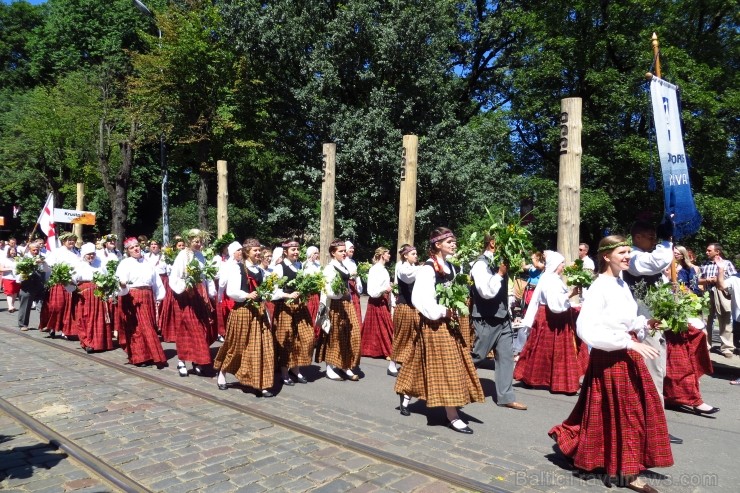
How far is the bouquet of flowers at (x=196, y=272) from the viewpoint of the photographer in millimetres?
8261

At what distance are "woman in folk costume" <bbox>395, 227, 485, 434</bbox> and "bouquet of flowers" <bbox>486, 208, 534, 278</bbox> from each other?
19.3 inches

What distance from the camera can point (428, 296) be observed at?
591cm

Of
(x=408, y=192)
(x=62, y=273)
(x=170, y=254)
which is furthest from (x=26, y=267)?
(x=408, y=192)

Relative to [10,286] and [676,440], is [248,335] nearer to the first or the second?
[676,440]

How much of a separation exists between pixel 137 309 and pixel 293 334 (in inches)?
103

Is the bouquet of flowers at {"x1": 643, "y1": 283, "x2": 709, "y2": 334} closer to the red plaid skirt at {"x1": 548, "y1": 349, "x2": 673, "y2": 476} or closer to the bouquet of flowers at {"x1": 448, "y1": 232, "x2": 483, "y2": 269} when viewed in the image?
the red plaid skirt at {"x1": 548, "y1": 349, "x2": 673, "y2": 476}

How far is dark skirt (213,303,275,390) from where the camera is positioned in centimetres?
743

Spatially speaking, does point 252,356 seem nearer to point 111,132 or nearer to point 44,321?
point 44,321

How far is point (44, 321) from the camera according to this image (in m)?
12.0

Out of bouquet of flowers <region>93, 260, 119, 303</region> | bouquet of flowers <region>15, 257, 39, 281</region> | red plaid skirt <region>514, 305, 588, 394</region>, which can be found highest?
bouquet of flowers <region>15, 257, 39, 281</region>

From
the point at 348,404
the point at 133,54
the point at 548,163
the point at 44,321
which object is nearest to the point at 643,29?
the point at 548,163

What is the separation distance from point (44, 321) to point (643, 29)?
60.2 ft

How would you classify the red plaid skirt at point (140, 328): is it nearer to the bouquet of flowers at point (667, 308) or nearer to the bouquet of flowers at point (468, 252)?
the bouquet of flowers at point (468, 252)

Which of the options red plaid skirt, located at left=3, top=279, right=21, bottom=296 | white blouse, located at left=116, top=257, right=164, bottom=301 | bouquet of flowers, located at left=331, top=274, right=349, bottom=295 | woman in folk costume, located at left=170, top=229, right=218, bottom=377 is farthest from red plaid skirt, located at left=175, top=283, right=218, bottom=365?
red plaid skirt, located at left=3, top=279, right=21, bottom=296
